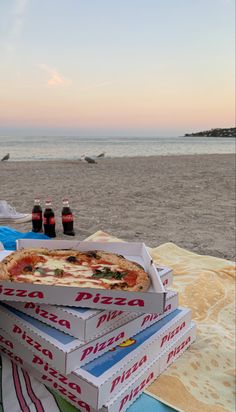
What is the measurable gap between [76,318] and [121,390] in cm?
30

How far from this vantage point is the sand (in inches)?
201

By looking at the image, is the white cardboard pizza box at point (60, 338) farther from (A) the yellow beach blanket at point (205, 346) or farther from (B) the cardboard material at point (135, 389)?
(A) the yellow beach blanket at point (205, 346)

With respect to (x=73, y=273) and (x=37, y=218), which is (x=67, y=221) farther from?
(x=73, y=273)

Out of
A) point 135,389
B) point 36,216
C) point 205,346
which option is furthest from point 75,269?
point 36,216

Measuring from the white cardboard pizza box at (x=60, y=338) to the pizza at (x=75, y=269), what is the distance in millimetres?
132

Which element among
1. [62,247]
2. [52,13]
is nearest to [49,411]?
[62,247]

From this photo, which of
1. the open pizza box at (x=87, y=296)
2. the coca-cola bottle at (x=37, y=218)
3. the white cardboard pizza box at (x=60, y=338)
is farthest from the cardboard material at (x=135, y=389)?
the coca-cola bottle at (x=37, y=218)

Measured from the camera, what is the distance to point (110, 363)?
128 centimetres

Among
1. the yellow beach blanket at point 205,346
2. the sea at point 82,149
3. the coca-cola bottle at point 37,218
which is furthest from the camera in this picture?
the sea at point 82,149

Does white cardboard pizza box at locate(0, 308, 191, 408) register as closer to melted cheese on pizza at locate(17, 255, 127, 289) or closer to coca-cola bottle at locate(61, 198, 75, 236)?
Answer: melted cheese on pizza at locate(17, 255, 127, 289)

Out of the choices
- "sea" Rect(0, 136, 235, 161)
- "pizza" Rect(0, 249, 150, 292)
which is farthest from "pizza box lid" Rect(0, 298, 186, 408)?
"sea" Rect(0, 136, 235, 161)

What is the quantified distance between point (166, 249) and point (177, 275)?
2.44ft

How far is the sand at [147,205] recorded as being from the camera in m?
5.10

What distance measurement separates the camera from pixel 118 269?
5.00 feet
